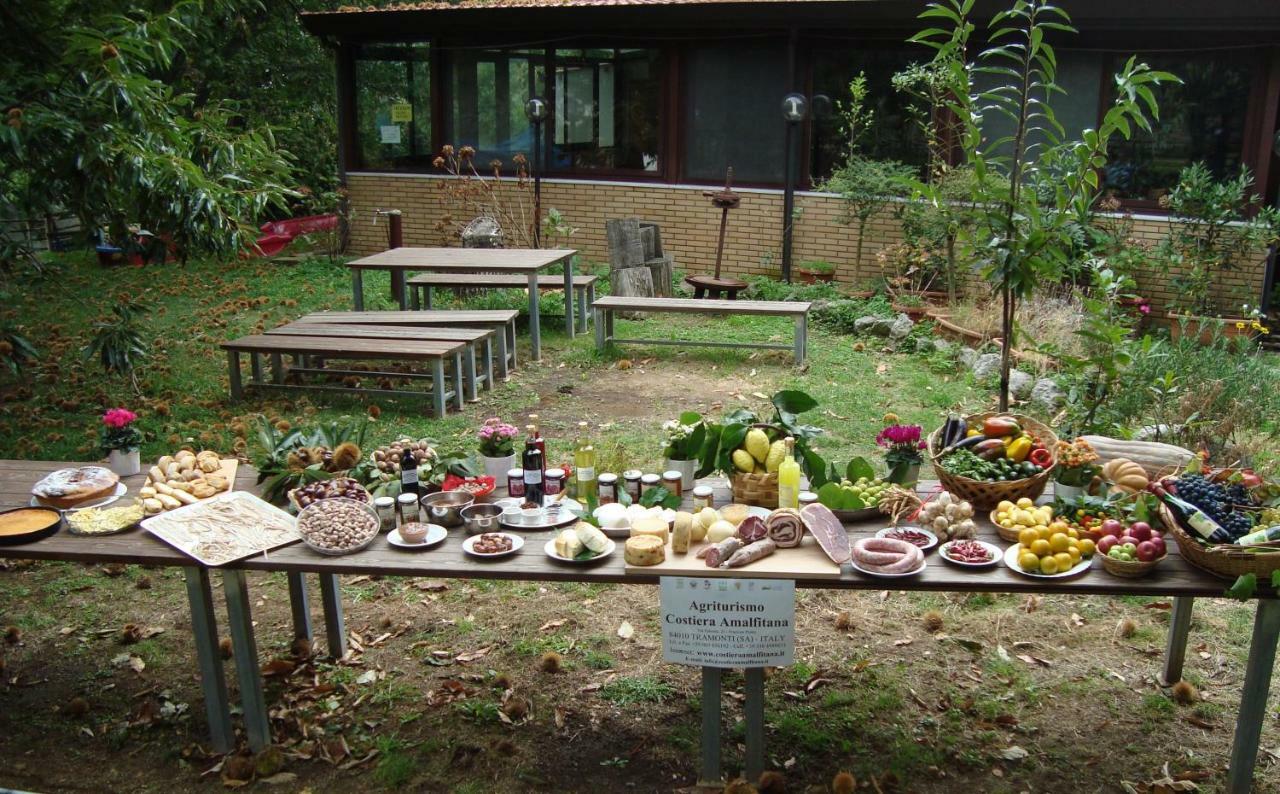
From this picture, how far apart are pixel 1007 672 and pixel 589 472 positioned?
1.90 meters

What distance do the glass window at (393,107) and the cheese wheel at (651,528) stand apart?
12.5 meters

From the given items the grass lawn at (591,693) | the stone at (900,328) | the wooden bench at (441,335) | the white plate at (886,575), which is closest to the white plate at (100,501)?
the grass lawn at (591,693)

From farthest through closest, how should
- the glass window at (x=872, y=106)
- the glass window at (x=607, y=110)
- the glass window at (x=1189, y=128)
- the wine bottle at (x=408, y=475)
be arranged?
the glass window at (x=607, y=110), the glass window at (x=872, y=106), the glass window at (x=1189, y=128), the wine bottle at (x=408, y=475)

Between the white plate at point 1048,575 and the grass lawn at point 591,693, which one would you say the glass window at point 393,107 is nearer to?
the grass lawn at point 591,693

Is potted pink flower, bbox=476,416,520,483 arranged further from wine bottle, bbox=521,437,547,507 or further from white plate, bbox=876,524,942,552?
white plate, bbox=876,524,942,552

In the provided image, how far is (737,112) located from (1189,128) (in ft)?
16.9

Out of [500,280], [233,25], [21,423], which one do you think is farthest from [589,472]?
[233,25]

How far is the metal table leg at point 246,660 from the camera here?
3.69 metres

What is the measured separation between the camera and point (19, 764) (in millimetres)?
3811

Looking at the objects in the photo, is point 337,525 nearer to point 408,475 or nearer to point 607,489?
point 408,475

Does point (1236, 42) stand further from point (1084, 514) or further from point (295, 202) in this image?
point (295, 202)

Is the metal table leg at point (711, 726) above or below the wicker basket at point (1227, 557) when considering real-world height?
below

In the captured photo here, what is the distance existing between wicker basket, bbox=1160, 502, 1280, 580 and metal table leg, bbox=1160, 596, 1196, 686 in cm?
83

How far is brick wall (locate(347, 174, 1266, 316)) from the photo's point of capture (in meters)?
13.1
